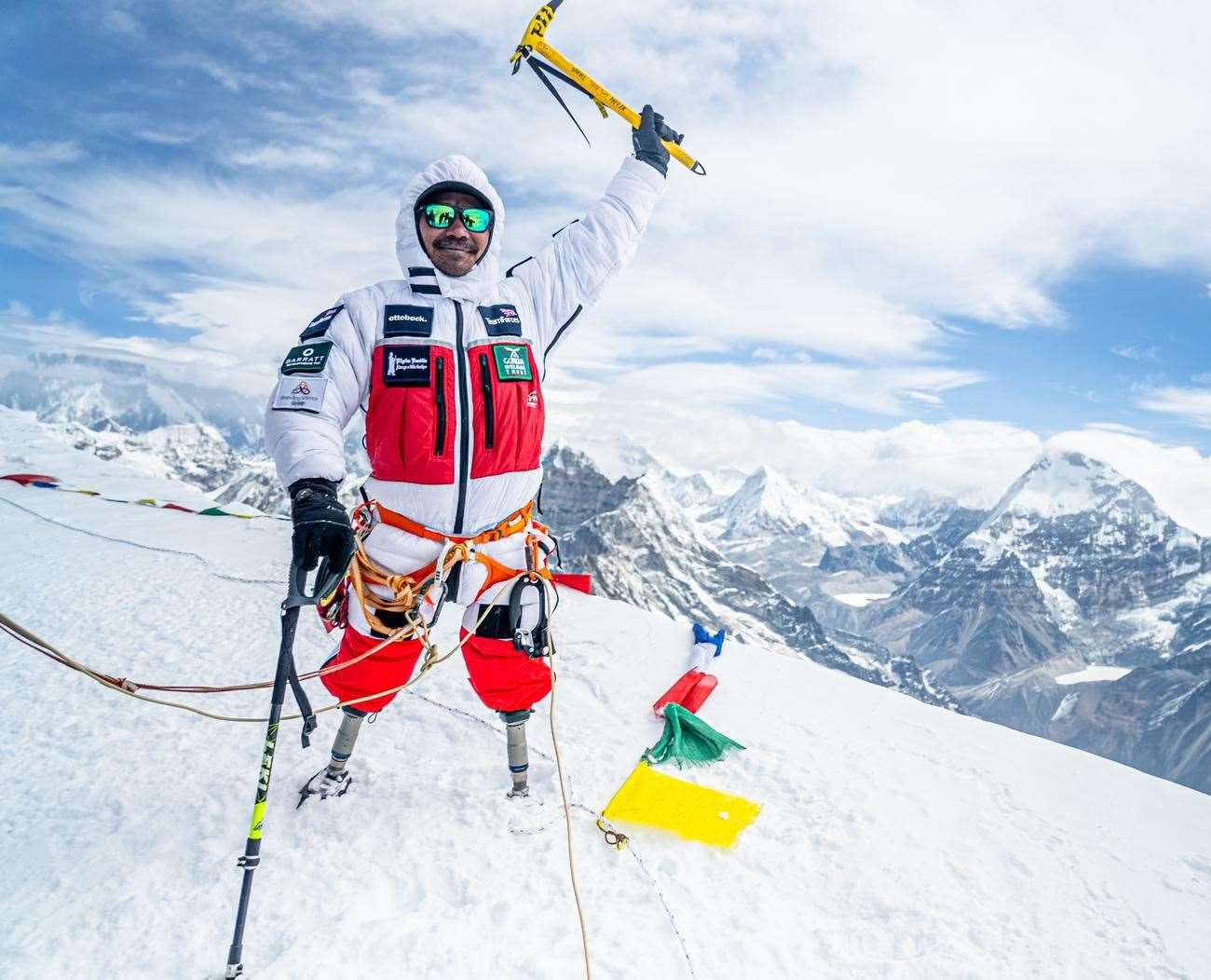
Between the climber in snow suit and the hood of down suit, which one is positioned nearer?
the climber in snow suit

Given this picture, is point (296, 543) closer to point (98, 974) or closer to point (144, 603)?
point (98, 974)

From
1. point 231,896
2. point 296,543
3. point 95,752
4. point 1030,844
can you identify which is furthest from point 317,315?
point 1030,844

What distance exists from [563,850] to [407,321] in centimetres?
328

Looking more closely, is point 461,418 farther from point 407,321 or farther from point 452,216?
point 452,216

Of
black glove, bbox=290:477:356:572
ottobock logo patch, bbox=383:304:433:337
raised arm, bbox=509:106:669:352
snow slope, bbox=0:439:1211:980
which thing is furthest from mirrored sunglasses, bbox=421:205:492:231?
snow slope, bbox=0:439:1211:980

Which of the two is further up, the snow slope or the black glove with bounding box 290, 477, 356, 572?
the black glove with bounding box 290, 477, 356, 572

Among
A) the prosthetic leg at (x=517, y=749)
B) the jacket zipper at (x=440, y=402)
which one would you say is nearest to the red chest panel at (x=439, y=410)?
the jacket zipper at (x=440, y=402)

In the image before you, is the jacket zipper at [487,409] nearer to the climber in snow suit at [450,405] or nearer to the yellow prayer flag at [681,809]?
the climber in snow suit at [450,405]

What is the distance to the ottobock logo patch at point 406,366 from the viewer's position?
398 cm

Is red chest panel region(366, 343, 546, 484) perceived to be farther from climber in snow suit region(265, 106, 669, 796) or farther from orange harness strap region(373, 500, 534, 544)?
orange harness strap region(373, 500, 534, 544)

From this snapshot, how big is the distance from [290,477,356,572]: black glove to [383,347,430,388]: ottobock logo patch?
819 mm

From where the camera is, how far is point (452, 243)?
433 cm

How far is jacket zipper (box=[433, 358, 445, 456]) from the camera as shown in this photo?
13.1ft

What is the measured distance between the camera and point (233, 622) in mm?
8219
